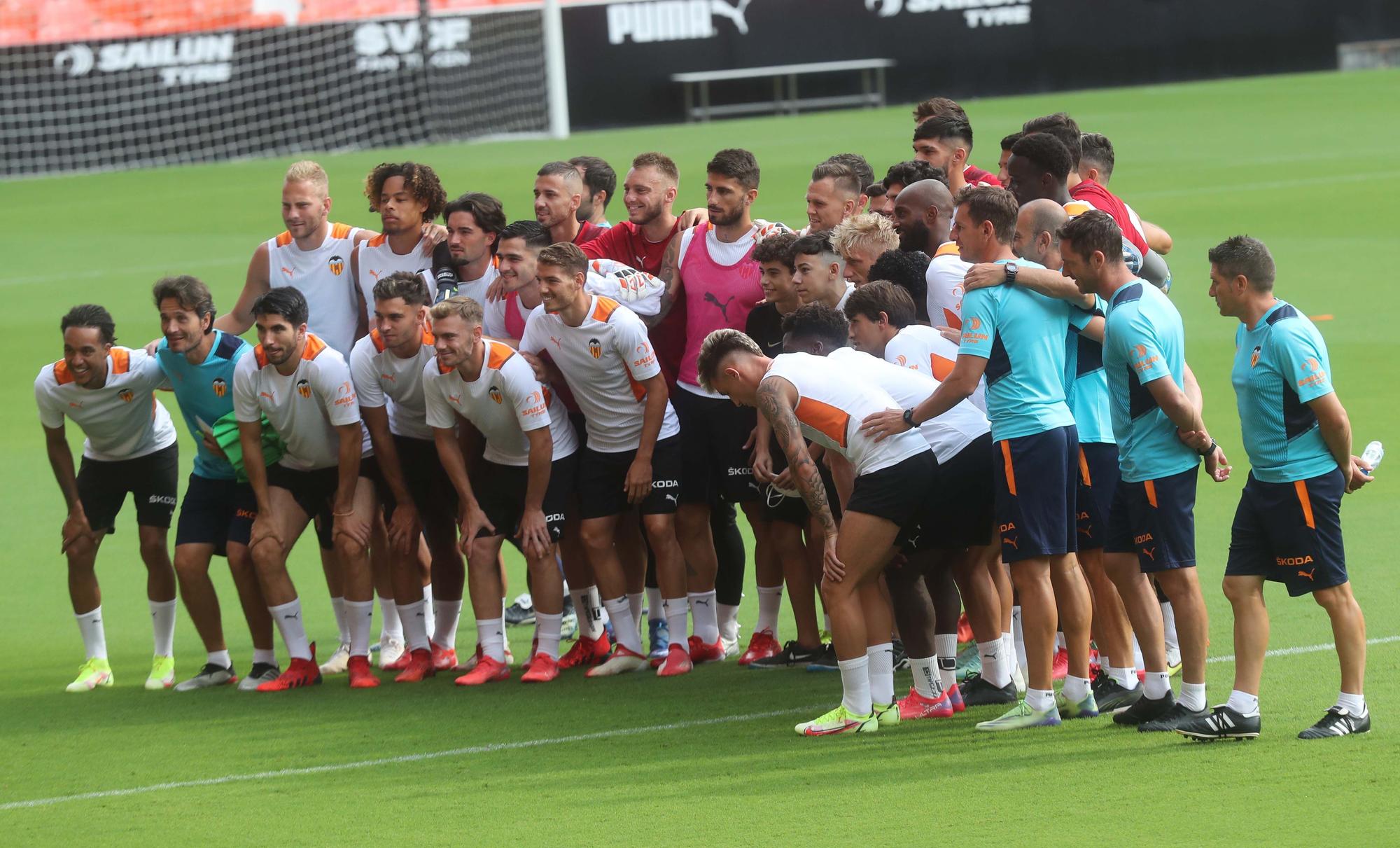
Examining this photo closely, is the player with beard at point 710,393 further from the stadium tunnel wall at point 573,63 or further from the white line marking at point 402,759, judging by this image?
the stadium tunnel wall at point 573,63

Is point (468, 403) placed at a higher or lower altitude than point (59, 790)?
higher

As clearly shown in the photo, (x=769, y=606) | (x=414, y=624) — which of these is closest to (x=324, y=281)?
(x=414, y=624)

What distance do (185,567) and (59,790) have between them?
180cm

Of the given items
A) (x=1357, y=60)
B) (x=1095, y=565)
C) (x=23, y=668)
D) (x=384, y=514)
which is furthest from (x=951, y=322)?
(x=1357, y=60)

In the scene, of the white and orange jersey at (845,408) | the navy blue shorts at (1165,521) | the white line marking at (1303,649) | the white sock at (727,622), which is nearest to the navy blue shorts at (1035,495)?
the navy blue shorts at (1165,521)

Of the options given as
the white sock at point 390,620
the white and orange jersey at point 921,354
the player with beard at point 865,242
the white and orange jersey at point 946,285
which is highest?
the player with beard at point 865,242

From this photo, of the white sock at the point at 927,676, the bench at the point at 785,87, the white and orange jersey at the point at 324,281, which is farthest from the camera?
the bench at the point at 785,87

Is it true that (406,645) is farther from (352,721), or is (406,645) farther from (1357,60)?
(1357,60)

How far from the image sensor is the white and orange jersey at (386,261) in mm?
8555

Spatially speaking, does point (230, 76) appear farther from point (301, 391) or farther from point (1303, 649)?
point (1303, 649)

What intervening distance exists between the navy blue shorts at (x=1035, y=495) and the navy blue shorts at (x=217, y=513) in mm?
3812

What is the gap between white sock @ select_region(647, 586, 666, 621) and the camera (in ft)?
28.3

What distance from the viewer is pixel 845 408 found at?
6.49m

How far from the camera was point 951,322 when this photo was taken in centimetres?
716
